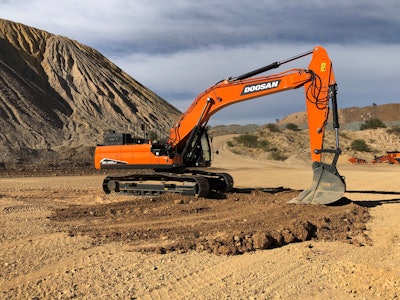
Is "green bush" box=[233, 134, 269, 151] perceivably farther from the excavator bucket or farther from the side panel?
the excavator bucket

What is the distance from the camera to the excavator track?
12.7 metres

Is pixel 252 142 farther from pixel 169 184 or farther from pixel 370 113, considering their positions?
pixel 370 113

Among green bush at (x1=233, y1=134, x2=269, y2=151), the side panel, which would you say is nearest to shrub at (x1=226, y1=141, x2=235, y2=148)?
green bush at (x1=233, y1=134, x2=269, y2=151)

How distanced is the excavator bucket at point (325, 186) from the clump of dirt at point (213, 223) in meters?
0.32

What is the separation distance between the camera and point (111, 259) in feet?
20.5

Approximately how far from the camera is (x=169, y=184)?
42.8ft

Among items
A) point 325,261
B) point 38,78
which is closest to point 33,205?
point 325,261

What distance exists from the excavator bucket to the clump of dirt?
1.06 feet

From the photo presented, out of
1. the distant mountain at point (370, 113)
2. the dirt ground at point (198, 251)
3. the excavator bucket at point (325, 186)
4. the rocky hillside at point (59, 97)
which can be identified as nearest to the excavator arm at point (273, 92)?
the excavator bucket at point (325, 186)

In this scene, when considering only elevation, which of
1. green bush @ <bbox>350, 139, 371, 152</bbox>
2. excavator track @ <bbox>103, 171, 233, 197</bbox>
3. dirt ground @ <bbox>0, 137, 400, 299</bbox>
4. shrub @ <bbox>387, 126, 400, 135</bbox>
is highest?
shrub @ <bbox>387, 126, 400, 135</bbox>

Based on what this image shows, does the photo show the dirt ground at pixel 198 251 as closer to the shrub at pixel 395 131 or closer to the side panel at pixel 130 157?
the side panel at pixel 130 157

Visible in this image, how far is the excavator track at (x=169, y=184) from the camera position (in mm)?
12656

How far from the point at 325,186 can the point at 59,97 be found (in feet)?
150

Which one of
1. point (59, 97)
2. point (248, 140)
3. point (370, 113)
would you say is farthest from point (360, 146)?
point (370, 113)
